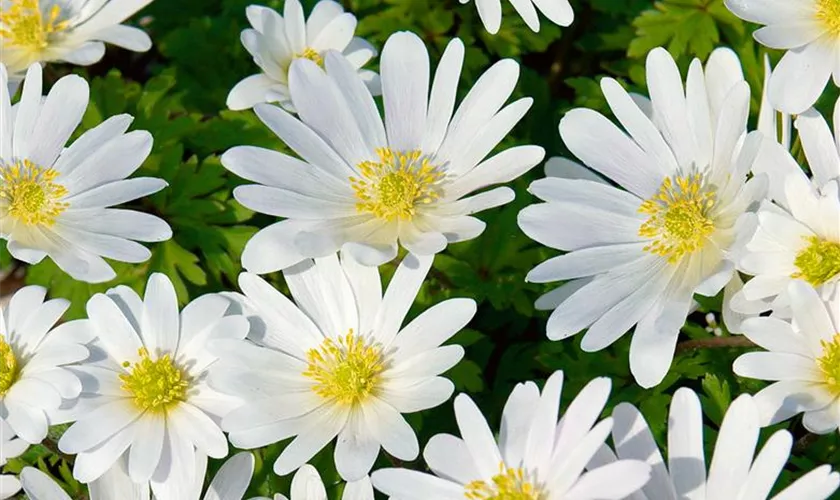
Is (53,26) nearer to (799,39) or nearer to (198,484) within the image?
(198,484)

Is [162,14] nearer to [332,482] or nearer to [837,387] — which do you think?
[332,482]

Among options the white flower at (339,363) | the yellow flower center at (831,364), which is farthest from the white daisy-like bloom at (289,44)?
the yellow flower center at (831,364)

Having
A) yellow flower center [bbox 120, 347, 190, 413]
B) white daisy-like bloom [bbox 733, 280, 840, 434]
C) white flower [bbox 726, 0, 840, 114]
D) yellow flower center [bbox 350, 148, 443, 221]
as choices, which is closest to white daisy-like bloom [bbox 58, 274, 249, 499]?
yellow flower center [bbox 120, 347, 190, 413]

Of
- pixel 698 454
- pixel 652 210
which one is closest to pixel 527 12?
pixel 652 210

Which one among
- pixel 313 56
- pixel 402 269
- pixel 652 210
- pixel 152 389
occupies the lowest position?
pixel 152 389

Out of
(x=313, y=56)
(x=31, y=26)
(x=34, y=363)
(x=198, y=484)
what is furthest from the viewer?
(x=31, y=26)

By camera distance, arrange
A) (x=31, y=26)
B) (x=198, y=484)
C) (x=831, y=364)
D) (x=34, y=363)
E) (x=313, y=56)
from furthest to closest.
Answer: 1. (x=31, y=26)
2. (x=313, y=56)
3. (x=34, y=363)
4. (x=198, y=484)
5. (x=831, y=364)

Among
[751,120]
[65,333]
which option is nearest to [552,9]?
[751,120]
